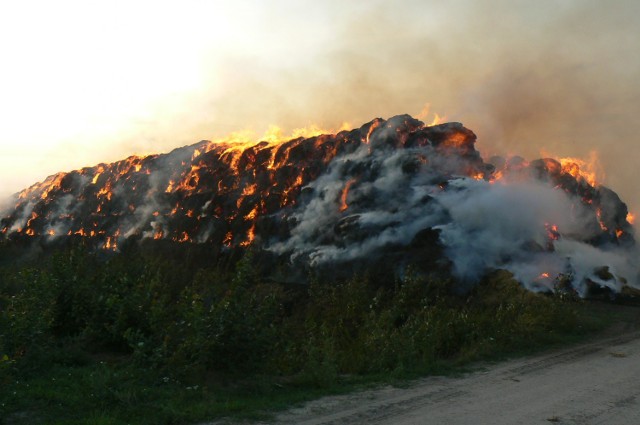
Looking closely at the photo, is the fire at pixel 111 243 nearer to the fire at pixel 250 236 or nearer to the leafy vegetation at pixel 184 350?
the fire at pixel 250 236

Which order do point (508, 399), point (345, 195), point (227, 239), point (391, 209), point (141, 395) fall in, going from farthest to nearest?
point (227, 239) → point (345, 195) → point (391, 209) → point (508, 399) → point (141, 395)

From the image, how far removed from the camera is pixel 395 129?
29.4 metres

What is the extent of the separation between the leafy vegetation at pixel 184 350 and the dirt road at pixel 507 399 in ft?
2.44

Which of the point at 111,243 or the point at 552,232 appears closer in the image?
the point at 552,232

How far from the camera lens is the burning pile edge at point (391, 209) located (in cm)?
2094

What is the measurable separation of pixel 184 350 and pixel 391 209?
17.5m

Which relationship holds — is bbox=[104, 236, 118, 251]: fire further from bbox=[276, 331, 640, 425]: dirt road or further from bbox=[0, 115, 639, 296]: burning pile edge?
bbox=[276, 331, 640, 425]: dirt road

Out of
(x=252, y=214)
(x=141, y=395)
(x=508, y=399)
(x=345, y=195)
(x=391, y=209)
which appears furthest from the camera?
(x=252, y=214)

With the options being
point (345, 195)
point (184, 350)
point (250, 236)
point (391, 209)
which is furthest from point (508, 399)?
point (250, 236)

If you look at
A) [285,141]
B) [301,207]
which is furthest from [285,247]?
[285,141]

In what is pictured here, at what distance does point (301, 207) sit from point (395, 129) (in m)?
7.21

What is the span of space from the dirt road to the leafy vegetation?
2.44 ft

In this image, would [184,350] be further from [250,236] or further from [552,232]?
[250,236]

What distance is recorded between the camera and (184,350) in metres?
8.18
